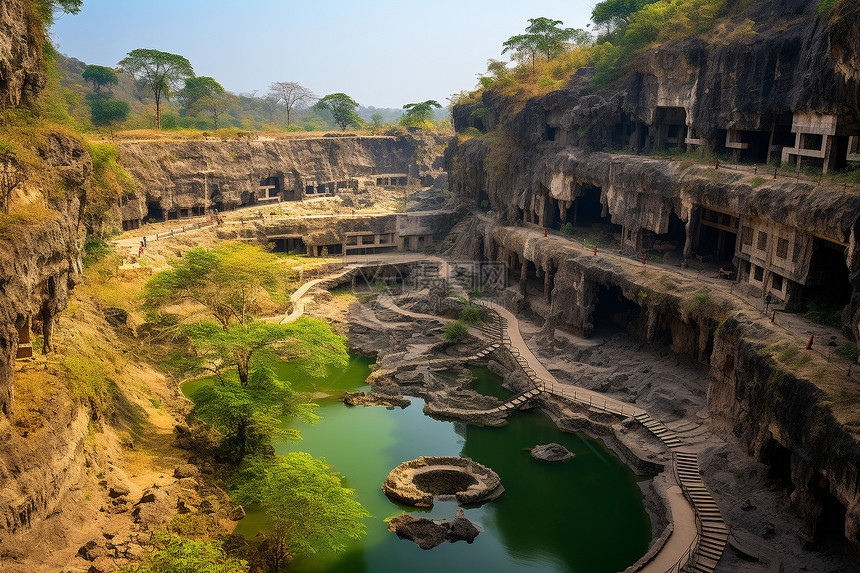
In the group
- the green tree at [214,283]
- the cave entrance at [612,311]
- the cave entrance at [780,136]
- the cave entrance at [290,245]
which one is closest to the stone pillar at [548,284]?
the cave entrance at [612,311]

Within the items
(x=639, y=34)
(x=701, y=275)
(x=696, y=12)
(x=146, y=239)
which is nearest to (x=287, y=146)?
(x=146, y=239)

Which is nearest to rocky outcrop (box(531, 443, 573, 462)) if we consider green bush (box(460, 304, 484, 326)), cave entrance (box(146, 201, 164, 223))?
green bush (box(460, 304, 484, 326))

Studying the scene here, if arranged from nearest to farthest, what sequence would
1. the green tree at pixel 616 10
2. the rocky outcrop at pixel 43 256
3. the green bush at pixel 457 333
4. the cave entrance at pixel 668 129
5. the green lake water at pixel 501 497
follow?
the rocky outcrop at pixel 43 256 < the green lake water at pixel 501 497 < the cave entrance at pixel 668 129 < the green bush at pixel 457 333 < the green tree at pixel 616 10

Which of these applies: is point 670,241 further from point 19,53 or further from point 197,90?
point 197,90

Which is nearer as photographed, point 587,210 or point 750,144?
point 750,144

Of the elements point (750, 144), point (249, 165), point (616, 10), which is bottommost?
point (249, 165)

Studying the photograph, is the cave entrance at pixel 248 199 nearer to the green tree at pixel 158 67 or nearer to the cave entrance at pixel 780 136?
the green tree at pixel 158 67

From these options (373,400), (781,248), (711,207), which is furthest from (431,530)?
(711,207)
